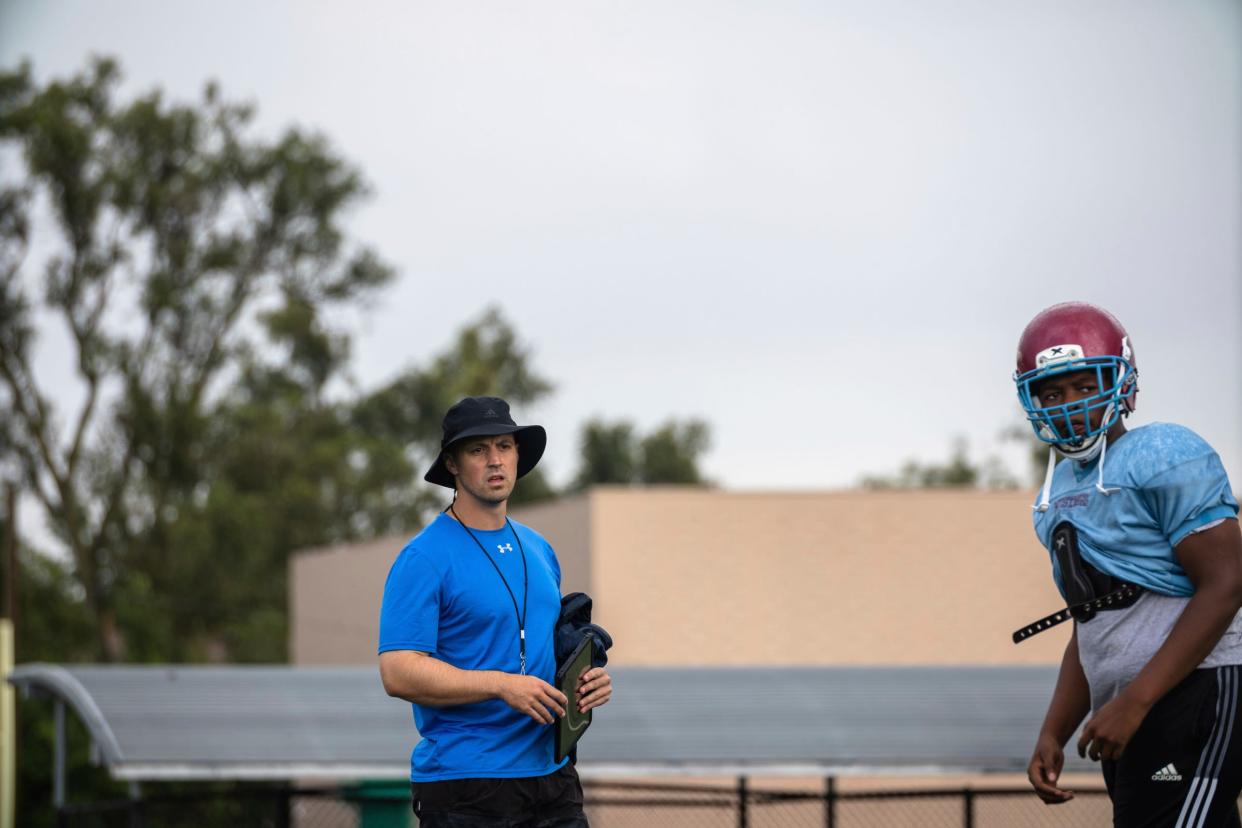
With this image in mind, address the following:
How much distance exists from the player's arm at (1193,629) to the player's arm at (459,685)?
1.48m

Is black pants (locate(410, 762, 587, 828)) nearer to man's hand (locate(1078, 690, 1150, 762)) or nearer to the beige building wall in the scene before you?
man's hand (locate(1078, 690, 1150, 762))

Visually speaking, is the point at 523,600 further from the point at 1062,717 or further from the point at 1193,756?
the point at 1193,756

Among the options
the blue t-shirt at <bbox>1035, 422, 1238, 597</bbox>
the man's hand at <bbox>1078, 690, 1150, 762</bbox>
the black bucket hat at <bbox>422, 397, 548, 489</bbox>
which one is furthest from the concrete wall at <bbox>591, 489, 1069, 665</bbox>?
the man's hand at <bbox>1078, 690, 1150, 762</bbox>

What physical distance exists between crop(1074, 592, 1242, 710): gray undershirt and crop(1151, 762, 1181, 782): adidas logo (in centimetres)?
22

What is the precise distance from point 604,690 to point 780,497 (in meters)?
15.4

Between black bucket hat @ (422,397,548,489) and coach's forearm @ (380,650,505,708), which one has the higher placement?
black bucket hat @ (422,397,548,489)

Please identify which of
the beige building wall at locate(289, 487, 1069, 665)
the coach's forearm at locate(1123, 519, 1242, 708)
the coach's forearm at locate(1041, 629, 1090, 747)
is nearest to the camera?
the coach's forearm at locate(1123, 519, 1242, 708)

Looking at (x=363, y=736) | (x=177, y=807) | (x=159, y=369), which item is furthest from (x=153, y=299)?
(x=363, y=736)

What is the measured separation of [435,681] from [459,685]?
67mm

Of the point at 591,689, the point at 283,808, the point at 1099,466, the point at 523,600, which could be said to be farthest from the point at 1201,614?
the point at 283,808

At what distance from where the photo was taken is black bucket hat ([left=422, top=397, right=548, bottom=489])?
4.54m

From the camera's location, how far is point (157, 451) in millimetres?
38594

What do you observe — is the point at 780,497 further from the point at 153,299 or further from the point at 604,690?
the point at 153,299

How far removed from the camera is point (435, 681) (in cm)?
421
